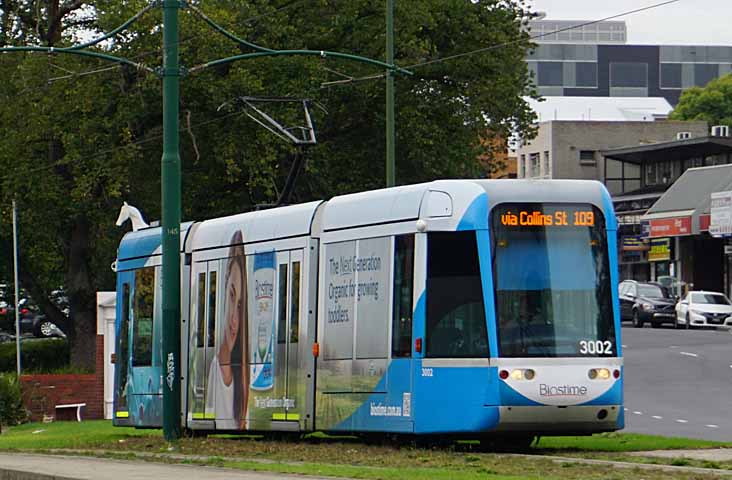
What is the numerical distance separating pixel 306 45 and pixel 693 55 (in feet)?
379

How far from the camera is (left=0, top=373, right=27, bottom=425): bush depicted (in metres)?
39.3

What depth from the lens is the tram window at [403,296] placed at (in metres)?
17.7

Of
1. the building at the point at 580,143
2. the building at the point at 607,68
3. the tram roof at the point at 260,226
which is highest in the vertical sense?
the building at the point at 607,68

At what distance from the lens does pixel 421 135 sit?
143 feet

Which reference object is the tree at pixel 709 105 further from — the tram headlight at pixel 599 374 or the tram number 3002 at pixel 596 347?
the tram headlight at pixel 599 374

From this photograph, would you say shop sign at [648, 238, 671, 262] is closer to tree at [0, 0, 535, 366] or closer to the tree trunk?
tree at [0, 0, 535, 366]

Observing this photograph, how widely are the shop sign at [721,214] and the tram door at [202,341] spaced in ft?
155

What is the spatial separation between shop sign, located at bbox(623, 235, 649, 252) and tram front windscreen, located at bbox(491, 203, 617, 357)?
6132 cm

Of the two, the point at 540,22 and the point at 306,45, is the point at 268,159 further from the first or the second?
the point at 540,22

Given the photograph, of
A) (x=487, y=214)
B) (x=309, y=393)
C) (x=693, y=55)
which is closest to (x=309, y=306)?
(x=309, y=393)

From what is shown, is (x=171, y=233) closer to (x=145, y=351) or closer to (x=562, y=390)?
(x=145, y=351)

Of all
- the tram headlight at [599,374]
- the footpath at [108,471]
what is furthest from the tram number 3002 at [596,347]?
the footpath at [108,471]

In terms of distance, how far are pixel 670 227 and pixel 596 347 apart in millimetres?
57731

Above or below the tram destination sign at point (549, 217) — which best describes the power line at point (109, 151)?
above
